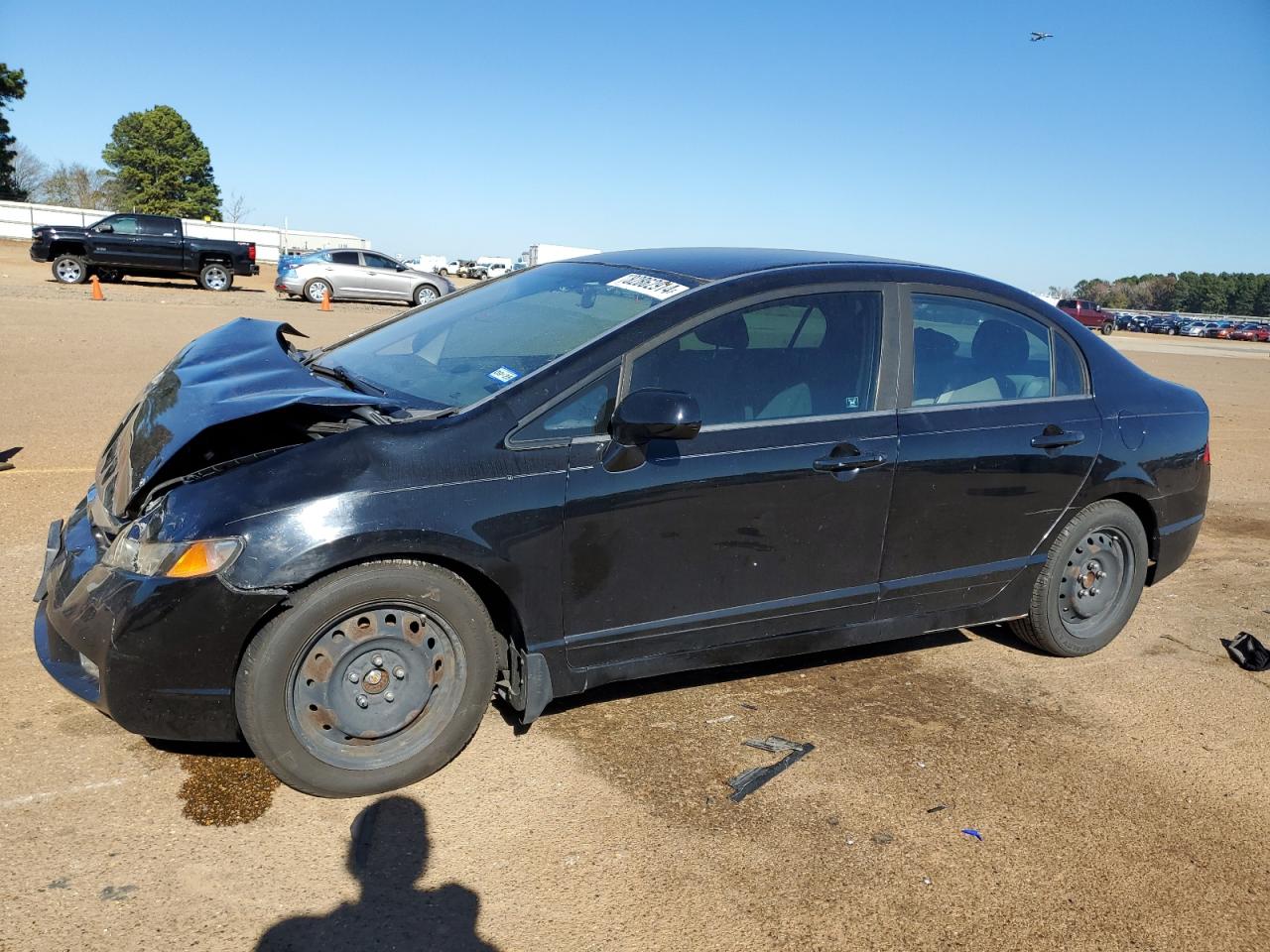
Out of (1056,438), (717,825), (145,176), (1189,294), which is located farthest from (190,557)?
(1189,294)

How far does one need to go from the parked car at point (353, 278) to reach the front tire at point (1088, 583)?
23287mm

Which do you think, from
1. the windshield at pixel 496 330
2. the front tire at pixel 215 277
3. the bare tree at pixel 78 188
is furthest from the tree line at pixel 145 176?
the windshield at pixel 496 330

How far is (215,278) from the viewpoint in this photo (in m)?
27.1

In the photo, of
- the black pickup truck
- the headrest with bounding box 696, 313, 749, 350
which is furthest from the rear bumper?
the black pickup truck

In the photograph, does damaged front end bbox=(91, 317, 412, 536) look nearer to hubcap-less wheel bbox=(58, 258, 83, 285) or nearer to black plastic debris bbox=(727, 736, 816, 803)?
black plastic debris bbox=(727, 736, 816, 803)

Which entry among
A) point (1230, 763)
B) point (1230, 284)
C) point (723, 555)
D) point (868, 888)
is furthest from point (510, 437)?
point (1230, 284)

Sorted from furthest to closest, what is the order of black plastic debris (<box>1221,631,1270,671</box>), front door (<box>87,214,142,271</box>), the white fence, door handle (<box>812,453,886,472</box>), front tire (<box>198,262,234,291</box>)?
the white fence
front tire (<box>198,262,234,291</box>)
front door (<box>87,214,142,271</box>)
black plastic debris (<box>1221,631,1270,671</box>)
door handle (<box>812,453,886,472</box>)

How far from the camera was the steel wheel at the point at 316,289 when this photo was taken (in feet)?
86.9

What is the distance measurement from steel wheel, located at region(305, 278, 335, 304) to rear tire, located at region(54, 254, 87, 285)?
204 inches

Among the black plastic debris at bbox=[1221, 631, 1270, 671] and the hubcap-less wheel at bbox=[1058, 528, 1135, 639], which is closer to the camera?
the hubcap-less wheel at bbox=[1058, 528, 1135, 639]

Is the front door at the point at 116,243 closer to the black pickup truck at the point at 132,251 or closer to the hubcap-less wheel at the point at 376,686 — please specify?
the black pickup truck at the point at 132,251

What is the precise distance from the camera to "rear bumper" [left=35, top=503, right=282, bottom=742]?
2.87 m

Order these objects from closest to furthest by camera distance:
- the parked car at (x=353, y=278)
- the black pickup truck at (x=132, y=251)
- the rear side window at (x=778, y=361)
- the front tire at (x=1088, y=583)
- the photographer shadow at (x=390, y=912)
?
1. the photographer shadow at (x=390, y=912)
2. the rear side window at (x=778, y=361)
3. the front tire at (x=1088, y=583)
4. the black pickup truck at (x=132, y=251)
5. the parked car at (x=353, y=278)

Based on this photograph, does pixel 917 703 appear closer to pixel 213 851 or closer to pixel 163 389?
pixel 213 851
